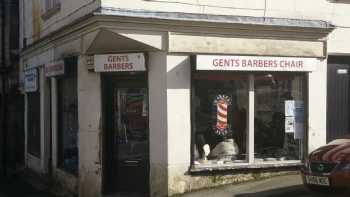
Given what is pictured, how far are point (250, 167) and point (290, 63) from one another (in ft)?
7.04

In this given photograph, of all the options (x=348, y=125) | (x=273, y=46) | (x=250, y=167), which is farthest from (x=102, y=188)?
(x=348, y=125)

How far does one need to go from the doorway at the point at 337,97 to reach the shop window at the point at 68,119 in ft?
17.5

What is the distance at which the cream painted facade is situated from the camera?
1124cm

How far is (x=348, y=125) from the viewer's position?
43.2 feet


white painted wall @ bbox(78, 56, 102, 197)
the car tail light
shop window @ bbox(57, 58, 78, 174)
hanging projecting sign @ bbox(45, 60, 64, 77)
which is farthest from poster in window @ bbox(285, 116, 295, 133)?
hanging projecting sign @ bbox(45, 60, 64, 77)

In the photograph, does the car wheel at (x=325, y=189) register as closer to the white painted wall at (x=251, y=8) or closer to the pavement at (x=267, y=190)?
the pavement at (x=267, y=190)

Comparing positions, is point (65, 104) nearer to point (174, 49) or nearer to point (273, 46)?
point (174, 49)

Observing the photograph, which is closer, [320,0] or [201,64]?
[201,64]

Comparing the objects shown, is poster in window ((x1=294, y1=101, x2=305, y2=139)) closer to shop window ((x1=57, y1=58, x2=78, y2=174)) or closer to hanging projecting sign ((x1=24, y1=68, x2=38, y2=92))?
shop window ((x1=57, y1=58, x2=78, y2=174))

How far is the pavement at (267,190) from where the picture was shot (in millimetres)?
10758

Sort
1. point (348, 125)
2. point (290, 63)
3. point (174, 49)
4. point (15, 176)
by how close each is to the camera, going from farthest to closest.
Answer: point (15, 176)
point (348, 125)
point (290, 63)
point (174, 49)

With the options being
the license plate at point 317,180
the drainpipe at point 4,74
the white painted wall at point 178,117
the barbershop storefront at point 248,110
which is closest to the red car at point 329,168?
the license plate at point 317,180

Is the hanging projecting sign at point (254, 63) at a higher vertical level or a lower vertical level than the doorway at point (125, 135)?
higher

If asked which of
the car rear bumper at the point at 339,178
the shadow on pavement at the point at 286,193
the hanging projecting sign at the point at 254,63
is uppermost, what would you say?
the hanging projecting sign at the point at 254,63
